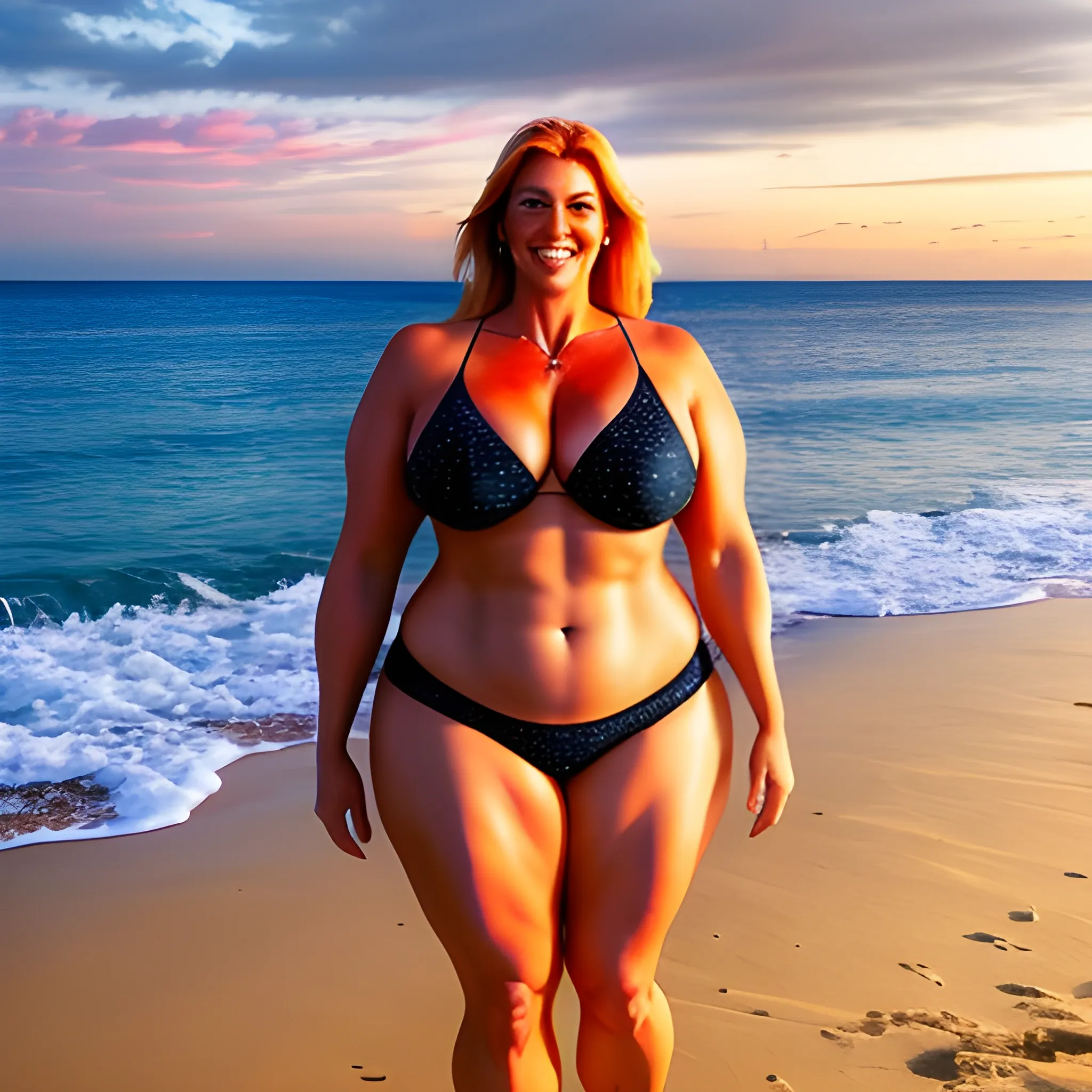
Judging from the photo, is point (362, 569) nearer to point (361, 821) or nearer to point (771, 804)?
point (361, 821)

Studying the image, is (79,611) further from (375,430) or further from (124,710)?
(375,430)

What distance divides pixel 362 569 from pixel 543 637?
0.43m

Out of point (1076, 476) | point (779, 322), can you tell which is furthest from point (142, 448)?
point (779, 322)

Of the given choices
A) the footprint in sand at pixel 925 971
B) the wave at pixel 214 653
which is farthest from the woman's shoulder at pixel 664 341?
the wave at pixel 214 653

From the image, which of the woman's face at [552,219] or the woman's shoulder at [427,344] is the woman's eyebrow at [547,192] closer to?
the woman's face at [552,219]

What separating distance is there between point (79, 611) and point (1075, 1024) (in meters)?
9.95

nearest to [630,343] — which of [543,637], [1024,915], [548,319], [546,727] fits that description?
[548,319]

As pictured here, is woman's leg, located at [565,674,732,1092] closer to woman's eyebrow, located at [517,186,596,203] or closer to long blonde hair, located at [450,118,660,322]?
→ long blonde hair, located at [450,118,660,322]

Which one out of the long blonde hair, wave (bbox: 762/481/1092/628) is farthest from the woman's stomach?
wave (bbox: 762/481/1092/628)

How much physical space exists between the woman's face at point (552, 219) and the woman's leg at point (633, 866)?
0.93m

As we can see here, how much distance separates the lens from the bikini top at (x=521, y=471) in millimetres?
2314

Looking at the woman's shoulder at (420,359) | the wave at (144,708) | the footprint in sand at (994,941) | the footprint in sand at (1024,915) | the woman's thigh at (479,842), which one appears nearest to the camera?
the woman's thigh at (479,842)

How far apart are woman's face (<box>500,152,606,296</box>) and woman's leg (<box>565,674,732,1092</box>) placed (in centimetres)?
93

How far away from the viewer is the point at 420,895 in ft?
7.92
